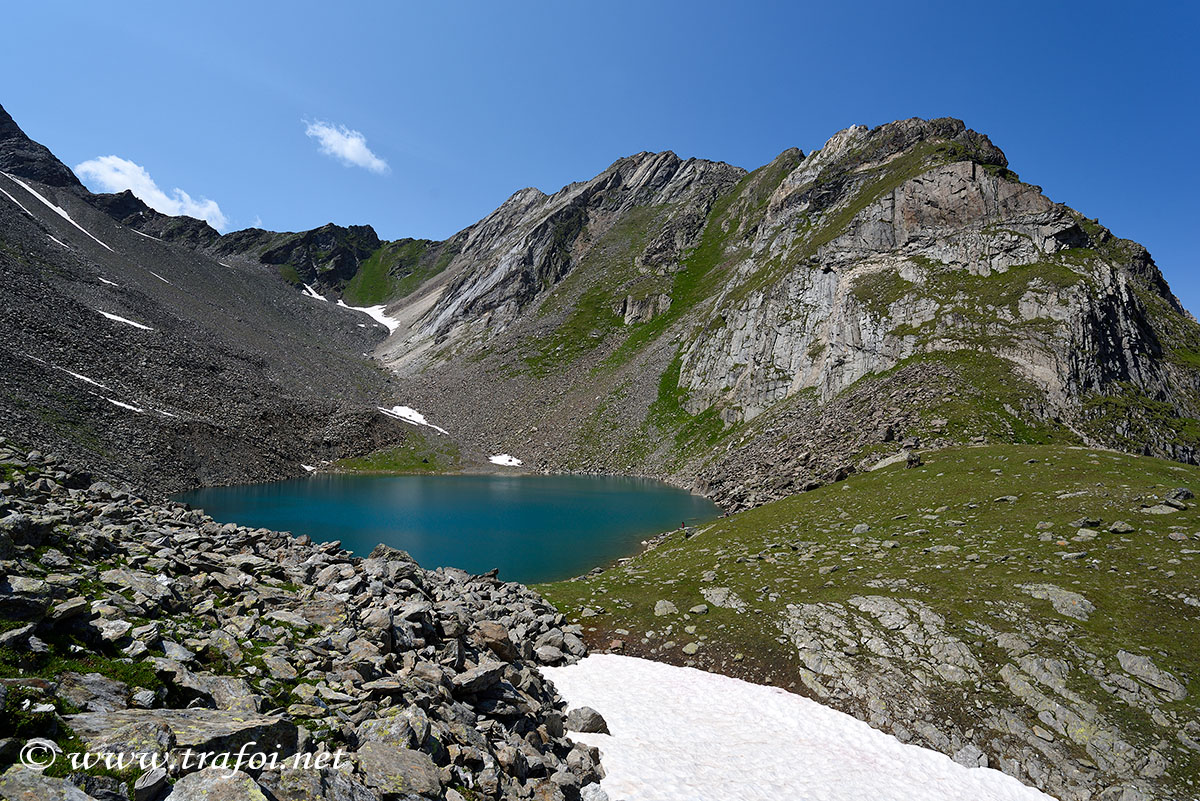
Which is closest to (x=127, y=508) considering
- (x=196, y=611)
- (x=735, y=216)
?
(x=196, y=611)

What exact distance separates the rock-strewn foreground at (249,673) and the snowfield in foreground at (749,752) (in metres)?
1.45

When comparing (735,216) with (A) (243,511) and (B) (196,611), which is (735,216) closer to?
(A) (243,511)

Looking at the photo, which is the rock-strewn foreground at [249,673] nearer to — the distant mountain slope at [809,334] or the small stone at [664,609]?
the small stone at [664,609]

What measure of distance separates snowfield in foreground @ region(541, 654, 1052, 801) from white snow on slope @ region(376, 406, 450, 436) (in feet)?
343

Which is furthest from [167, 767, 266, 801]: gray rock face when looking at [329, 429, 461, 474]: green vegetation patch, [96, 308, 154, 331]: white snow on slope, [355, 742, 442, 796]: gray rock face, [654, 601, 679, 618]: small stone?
[96, 308, 154, 331]: white snow on slope

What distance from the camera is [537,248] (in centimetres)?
18475

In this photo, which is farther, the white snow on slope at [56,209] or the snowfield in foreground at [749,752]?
the white snow on slope at [56,209]

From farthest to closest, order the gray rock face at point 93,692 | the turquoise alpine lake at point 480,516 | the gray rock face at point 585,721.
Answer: the turquoise alpine lake at point 480,516, the gray rock face at point 585,721, the gray rock face at point 93,692

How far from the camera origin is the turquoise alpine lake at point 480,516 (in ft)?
124

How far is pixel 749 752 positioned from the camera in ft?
43.2

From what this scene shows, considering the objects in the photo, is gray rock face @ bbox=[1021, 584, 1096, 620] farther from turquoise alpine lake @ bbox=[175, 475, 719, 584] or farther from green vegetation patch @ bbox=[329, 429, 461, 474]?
green vegetation patch @ bbox=[329, 429, 461, 474]

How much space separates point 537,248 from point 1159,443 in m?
168

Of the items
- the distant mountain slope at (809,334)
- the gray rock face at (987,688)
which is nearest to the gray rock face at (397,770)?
the gray rock face at (987,688)

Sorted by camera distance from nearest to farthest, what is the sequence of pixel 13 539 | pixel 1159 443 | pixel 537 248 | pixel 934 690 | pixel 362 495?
pixel 13 539
pixel 934 690
pixel 1159 443
pixel 362 495
pixel 537 248
